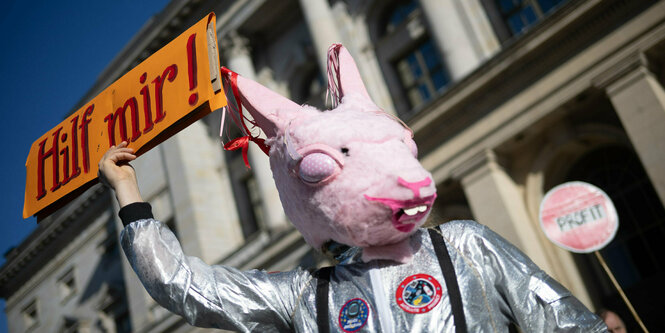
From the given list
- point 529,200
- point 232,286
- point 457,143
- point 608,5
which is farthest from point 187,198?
point 232,286

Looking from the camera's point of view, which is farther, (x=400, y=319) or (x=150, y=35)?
(x=150, y=35)

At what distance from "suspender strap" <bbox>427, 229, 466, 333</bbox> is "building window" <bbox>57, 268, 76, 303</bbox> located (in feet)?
89.2

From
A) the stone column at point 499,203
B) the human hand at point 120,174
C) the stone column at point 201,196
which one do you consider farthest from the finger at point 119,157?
the stone column at point 201,196

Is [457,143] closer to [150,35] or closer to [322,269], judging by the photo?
[322,269]

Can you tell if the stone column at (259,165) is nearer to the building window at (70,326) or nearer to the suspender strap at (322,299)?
the suspender strap at (322,299)

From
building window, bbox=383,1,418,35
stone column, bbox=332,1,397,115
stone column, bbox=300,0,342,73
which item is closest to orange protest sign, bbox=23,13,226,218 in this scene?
stone column, bbox=332,1,397,115

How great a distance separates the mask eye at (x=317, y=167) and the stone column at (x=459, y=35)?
10.5m

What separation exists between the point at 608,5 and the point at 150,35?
15.8m

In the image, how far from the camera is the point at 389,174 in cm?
209

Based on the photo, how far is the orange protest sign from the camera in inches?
102

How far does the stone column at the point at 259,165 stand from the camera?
15922 millimetres

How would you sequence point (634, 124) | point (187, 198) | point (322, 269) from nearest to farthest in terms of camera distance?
point (322, 269)
point (634, 124)
point (187, 198)

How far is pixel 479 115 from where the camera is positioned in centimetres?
1163

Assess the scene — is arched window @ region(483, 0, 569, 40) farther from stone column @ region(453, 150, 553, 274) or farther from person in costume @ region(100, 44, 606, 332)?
person in costume @ region(100, 44, 606, 332)
